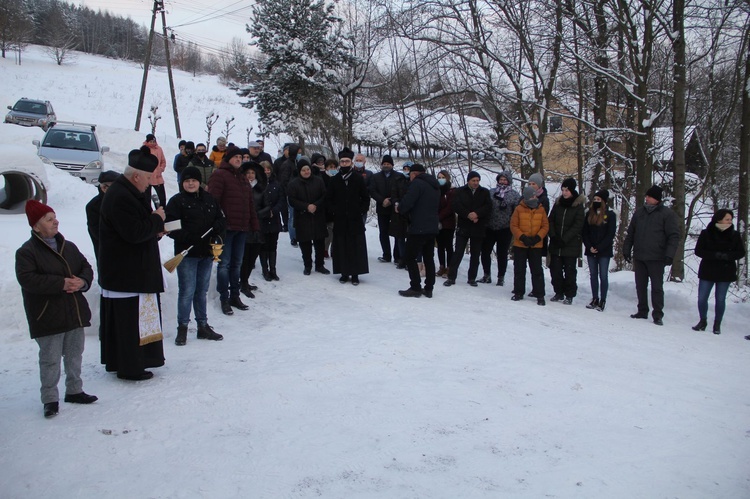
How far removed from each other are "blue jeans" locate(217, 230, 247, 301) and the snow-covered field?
0.37 meters

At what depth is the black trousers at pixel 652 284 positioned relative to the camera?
8461mm

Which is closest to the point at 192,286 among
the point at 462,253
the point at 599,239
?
the point at 462,253

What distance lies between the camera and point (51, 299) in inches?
173

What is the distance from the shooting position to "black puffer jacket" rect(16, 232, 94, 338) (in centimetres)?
429

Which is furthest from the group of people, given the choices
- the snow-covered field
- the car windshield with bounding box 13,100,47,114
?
the car windshield with bounding box 13,100,47,114

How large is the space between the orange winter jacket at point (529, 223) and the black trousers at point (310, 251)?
3.33 metres

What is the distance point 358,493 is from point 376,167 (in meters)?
Result: 17.0

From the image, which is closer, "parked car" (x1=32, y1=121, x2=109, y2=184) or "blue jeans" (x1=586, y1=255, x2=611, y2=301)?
"blue jeans" (x1=586, y1=255, x2=611, y2=301)

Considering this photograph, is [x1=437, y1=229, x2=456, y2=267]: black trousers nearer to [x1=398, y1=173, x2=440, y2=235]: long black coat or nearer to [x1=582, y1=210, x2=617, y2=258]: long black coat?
[x1=398, y1=173, x2=440, y2=235]: long black coat

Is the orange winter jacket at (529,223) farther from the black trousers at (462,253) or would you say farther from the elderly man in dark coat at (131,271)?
the elderly man in dark coat at (131,271)

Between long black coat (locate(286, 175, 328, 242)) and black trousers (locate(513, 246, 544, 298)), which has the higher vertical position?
long black coat (locate(286, 175, 328, 242))

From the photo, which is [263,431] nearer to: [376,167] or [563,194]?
[563,194]

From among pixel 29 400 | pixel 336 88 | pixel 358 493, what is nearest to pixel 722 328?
pixel 358 493

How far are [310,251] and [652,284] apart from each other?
217 inches
